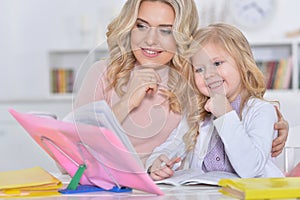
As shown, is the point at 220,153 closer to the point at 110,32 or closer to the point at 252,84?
the point at 252,84

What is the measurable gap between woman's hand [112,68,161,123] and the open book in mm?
180

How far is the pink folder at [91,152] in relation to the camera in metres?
0.99

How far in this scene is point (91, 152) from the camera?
108 cm

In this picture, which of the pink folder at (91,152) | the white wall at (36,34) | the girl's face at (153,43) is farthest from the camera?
the white wall at (36,34)

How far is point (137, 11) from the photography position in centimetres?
119

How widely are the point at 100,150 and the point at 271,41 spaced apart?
280cm

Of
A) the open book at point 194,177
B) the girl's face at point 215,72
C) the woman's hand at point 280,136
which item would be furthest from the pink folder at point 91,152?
the woman's hand at point 280,136

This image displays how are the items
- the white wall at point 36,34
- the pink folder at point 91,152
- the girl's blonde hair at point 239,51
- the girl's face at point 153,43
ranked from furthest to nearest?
1. the white wall at point 36,34
2. the girl's blonde hair at point 239,51
3. the girl's face at point 153,43
4. the pink folder at point 91,152

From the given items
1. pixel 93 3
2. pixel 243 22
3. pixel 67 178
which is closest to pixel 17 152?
pixel 93 3

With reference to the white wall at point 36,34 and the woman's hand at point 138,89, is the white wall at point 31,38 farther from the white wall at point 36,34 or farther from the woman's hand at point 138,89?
the woman's hand at point 138,89

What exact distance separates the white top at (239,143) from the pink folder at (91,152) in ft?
0.29

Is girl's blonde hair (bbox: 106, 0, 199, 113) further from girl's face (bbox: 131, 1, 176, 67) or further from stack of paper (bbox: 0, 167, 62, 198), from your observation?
stack of paper (bbox: 0, 167, 62, 198)

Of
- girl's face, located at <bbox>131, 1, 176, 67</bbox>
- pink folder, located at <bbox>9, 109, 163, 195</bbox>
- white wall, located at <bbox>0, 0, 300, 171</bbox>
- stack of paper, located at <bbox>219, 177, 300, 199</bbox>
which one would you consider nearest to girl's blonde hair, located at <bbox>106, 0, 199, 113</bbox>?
girl's face, located at <bbox>131, 1, 176, 67</bbox>

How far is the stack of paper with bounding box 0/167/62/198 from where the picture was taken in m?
1.07
